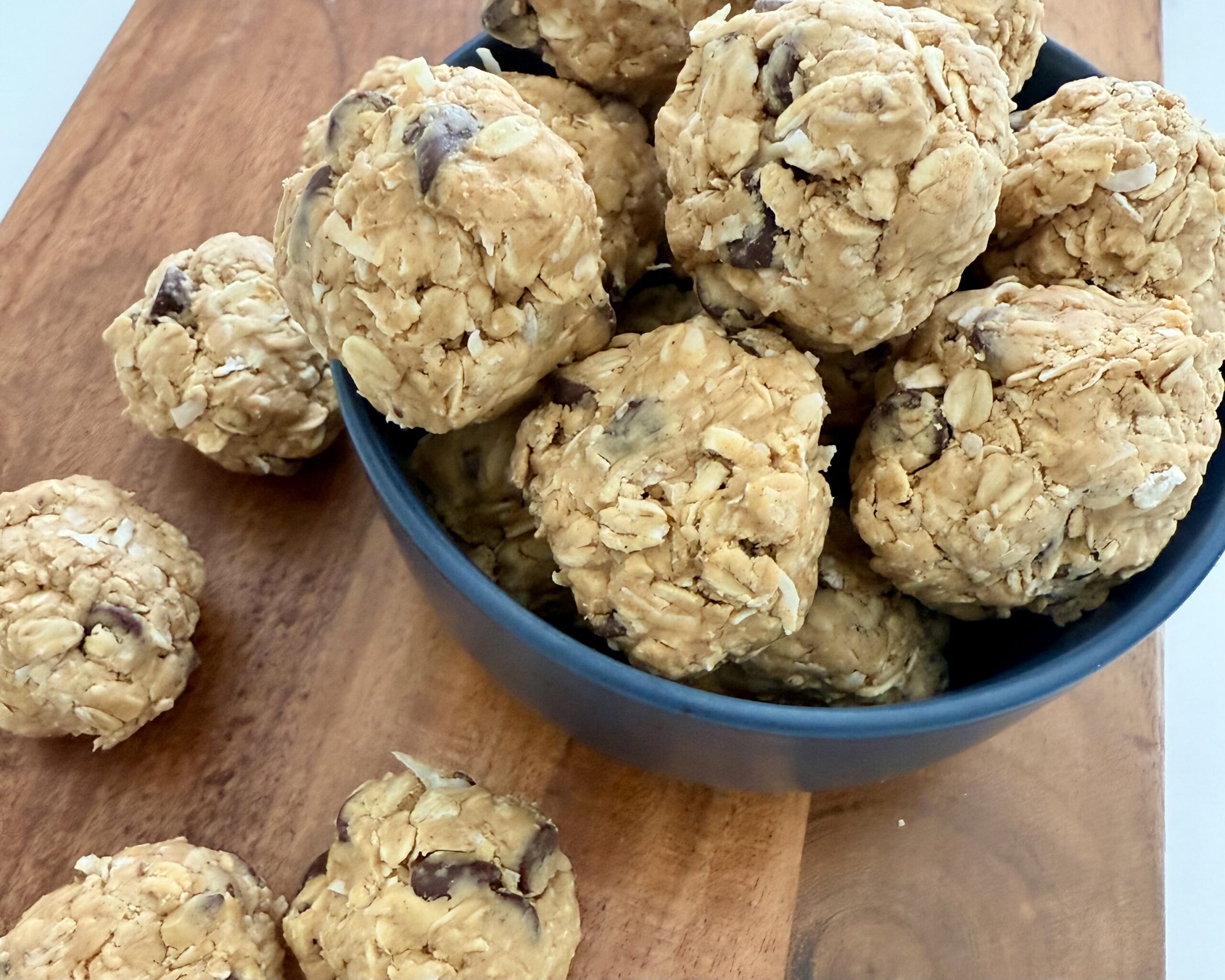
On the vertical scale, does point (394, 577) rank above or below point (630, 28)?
below

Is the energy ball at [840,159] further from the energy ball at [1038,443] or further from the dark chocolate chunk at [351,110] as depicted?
the dark chocolate chunk at [351,110]

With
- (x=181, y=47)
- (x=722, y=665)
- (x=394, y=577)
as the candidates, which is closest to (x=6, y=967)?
(x=394, y=577)

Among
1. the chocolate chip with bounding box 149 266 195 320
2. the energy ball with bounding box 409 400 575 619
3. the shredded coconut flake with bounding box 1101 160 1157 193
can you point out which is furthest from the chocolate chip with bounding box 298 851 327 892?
the shredded coconut flake with bounding box 1101 160 1157 193

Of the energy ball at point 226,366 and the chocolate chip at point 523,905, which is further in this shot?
the energy ball at point 226,366

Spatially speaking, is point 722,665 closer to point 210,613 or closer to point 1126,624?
point 1126,624

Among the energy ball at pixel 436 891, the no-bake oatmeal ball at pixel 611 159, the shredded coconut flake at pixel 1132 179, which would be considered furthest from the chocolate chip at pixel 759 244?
the energy ball at pixel 436 891

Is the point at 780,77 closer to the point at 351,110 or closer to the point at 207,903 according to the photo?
the point at 351,110
